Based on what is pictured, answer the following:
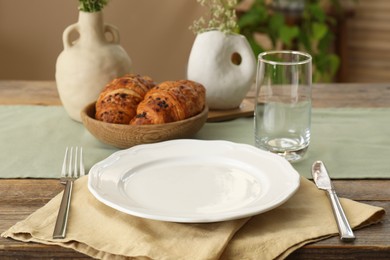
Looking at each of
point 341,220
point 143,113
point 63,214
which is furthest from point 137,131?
point 341,220

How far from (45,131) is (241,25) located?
2.04 meters

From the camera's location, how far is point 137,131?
122 cm

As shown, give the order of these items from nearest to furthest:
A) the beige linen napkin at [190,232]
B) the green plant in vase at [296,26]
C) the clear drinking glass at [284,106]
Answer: the beige linen napkin at [190,232], the clear drinking glass at [284,106], the green plant in vase at [296,26]

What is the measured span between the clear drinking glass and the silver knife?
70 millimetres

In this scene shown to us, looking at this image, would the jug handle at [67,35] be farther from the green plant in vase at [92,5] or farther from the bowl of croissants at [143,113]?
the bowl of croissants at [143,113]

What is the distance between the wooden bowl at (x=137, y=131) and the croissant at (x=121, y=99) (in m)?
0.02

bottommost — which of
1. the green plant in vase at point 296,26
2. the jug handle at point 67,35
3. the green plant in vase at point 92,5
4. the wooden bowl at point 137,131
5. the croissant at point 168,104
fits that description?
the green plant in vase at point 296,26

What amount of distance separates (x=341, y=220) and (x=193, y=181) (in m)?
0.24

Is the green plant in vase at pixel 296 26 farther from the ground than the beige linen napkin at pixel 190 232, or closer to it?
closer to it

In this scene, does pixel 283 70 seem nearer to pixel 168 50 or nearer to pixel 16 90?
pixel 16 90

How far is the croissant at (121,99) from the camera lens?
4.14ft

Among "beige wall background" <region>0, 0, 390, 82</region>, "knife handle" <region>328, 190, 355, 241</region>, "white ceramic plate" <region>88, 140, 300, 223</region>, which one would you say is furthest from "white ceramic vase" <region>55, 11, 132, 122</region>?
"beige wall background" <region>0, 0, 390, 82</region>

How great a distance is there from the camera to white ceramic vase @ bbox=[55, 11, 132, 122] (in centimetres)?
142

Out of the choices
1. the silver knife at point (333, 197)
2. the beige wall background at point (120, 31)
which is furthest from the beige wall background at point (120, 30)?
the silver knife at point (333, 197)
